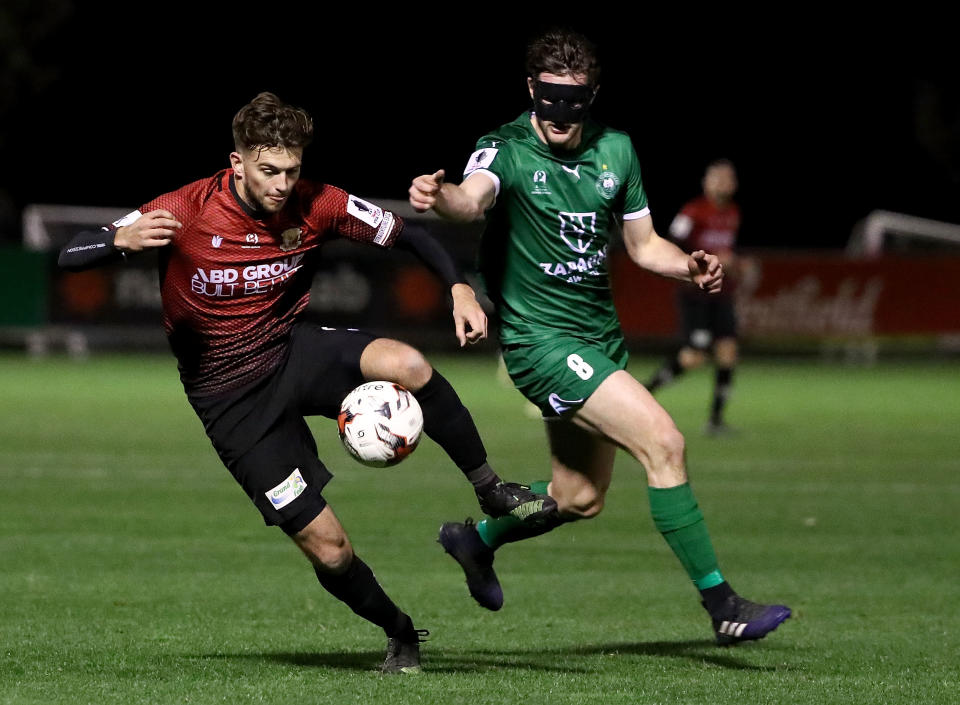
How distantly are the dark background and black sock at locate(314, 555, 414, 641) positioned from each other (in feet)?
120

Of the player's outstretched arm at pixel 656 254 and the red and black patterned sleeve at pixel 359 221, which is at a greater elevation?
the red and black patterned sleeve at pixel 359 221

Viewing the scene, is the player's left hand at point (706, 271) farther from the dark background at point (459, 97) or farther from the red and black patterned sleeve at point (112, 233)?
the dark background at point (459, 97)

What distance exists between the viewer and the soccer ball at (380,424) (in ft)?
21.6

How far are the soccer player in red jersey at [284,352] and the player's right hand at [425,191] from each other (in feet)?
1.24

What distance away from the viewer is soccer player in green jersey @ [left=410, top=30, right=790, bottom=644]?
22.8 ft

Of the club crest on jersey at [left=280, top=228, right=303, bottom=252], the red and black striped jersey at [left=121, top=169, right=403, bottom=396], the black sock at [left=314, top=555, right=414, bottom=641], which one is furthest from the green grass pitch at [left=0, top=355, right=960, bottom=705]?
the club crest on jersey at [left=280, top=228, right=303, bottom=252]

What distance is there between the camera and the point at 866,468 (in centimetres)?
1427

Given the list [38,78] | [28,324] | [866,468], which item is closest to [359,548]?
[866,468]

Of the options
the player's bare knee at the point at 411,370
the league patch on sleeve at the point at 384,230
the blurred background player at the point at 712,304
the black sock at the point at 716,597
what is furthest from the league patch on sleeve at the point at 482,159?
the blurred background player at the point at 712,304

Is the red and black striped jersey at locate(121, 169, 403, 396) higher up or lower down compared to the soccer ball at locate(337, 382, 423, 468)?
higher up

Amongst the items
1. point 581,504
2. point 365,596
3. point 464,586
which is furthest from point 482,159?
point 464,586

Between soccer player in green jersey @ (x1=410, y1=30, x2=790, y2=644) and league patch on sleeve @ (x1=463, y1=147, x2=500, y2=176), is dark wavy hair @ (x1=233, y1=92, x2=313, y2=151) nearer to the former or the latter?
soccer player in green jersey @ (x1=410, y1=30, x2=790, y2=644)

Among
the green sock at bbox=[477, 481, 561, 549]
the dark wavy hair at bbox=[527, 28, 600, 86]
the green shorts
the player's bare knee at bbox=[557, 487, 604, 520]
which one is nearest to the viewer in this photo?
the green shorts

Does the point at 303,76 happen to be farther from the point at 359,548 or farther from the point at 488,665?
the point at 488,665
